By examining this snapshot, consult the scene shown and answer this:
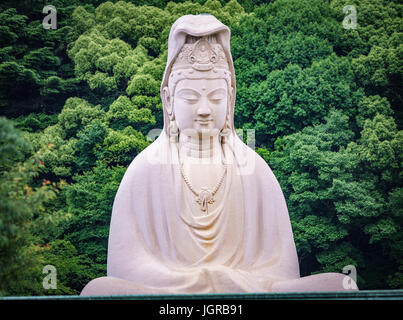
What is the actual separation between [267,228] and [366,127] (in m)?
4.09

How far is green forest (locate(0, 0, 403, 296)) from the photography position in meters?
9.25

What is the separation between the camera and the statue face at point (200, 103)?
5.82 metres

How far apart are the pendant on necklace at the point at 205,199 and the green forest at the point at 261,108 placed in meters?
3.52

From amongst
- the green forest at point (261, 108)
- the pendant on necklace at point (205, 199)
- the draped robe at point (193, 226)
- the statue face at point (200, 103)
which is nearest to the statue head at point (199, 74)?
the statue face at point (200, 103)

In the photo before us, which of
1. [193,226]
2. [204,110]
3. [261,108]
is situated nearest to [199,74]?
[204,110]

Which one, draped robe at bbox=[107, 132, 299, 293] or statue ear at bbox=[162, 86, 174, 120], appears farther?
statue ear at bbox=[162, 86, 174, 120]

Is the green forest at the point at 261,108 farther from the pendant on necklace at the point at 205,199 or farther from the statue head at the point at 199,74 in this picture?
the statue head at the point at 199,74

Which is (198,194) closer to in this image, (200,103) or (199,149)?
(199,149)

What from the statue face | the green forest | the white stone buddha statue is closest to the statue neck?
the white stone buddha statue

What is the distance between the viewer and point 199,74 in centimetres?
583

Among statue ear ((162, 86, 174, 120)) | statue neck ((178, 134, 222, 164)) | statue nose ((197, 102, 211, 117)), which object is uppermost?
statue ear ((162, 86, 174, 120))

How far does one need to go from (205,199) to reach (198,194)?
2.7 inches

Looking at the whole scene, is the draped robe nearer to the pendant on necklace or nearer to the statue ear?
the pendant on necklace

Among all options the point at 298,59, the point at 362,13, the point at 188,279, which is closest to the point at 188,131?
the point at 188,279
